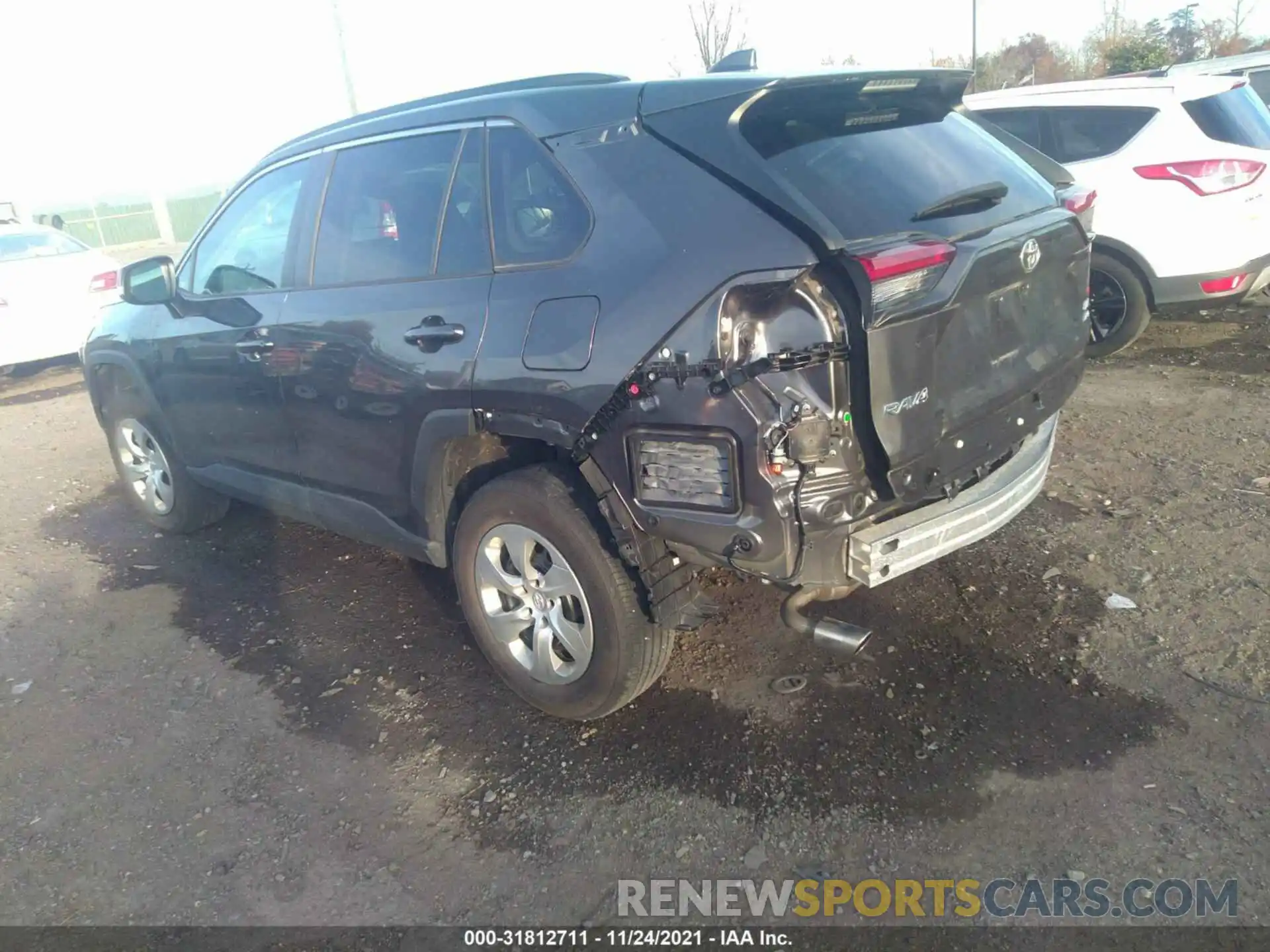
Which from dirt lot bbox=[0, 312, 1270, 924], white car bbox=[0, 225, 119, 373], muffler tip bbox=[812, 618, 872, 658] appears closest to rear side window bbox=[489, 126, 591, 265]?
muffler tip bbox=[812, 618, 872, 658]

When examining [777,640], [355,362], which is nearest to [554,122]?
[355,362]

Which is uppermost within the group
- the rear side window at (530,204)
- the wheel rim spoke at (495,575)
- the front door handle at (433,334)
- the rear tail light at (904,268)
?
the rear side window at (530,204)

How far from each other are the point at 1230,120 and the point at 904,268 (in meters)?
5.62

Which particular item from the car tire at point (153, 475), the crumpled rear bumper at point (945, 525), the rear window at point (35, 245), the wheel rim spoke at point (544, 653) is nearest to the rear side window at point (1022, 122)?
the crumpled rear bumper at point (945, 525)

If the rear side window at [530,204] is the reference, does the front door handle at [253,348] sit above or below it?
below

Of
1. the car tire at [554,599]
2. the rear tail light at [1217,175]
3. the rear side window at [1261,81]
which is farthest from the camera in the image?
the rear side window at [1261,81]

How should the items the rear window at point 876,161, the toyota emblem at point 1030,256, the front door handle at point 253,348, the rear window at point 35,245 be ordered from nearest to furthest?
the rear window at point 876,161 → the toyota emblem at point 1030,256 → the front door handle at point 253,348 → the rear window at point 35,245

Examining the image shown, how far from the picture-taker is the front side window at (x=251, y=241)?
405 cm

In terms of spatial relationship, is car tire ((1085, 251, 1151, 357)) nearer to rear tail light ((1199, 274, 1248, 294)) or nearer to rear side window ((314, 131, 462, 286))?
rear tail light ((1199, 274, 1248, 294))

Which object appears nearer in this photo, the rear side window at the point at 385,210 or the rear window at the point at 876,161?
the rear window at the point at 876,161

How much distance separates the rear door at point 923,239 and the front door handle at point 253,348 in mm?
2038

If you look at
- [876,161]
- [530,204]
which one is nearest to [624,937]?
[530,204]

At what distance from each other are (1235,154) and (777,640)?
5201mm

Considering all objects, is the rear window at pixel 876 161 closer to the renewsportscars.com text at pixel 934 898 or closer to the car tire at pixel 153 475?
the renewsportscars.com text at pixel 934 898
